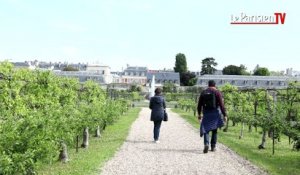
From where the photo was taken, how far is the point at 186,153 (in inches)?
528

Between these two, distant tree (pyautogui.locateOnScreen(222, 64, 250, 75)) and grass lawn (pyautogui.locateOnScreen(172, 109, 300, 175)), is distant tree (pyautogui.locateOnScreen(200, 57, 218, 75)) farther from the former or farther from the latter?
grass lawn (pyautogui.locateOnScreen(172, 109, 300, 175))

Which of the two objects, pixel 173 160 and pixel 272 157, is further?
pixel 272 157

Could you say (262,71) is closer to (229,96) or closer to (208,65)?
(208,65)

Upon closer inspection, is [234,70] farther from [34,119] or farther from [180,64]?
[34,119]

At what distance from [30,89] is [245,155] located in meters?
6.20

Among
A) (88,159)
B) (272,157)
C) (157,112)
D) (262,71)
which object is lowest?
(272,157)

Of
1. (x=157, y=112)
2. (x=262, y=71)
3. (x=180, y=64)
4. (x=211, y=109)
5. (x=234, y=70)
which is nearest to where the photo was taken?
(x=211, y=109)

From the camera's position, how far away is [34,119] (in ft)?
28.3

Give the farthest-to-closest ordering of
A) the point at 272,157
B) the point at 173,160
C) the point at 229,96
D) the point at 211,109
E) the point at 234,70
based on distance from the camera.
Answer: the point at 234,70 → the point at 229,96 → the point at 211,109 → the point at 272,157 → the point at 173,160

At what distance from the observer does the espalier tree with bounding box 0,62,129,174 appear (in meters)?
7.57

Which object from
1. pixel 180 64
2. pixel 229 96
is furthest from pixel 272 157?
pixel 180 64

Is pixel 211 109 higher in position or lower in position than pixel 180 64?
lower

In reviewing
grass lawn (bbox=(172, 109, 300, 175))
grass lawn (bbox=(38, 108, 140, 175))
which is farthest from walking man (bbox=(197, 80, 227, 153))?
grass lawn (bbox=(38, 108, 140, 175))

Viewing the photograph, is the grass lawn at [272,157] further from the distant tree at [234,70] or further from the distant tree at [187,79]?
the distant tree at [234,70]
